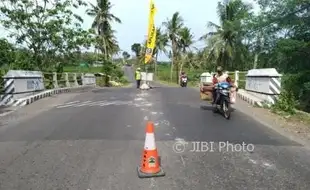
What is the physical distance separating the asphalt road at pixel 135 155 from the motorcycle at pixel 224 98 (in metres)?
0.32

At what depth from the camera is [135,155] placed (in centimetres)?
738

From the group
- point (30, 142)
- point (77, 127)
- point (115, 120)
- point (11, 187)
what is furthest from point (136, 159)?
point (115, 120)

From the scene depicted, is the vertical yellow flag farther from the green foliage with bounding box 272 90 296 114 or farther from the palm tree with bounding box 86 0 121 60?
the palm tree with bounding box 86 0 121 60

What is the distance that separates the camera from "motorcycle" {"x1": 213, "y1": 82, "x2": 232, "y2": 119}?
1246cm

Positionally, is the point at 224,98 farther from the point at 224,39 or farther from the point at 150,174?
the point at 224,39

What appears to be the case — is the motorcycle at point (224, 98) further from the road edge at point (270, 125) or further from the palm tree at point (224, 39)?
the palm tree at point (224, 39)

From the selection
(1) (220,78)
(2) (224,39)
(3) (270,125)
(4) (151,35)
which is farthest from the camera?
(2) (224,39)

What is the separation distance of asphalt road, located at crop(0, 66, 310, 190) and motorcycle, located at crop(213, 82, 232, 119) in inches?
12.7

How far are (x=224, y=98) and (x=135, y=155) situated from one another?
589 centimetres

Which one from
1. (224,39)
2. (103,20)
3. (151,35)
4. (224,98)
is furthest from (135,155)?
(103,20)

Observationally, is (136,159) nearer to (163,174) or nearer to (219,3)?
(163,174)

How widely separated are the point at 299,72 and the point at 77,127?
1275 centimetres

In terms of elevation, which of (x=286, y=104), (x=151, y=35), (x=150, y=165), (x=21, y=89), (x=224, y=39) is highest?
(x=224, y=39)

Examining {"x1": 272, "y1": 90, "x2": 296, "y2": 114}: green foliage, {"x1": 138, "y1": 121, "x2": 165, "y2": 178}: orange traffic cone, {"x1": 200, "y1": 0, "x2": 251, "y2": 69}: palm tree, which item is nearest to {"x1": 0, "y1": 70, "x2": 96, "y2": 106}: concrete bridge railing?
{"x1": 272, "y1": 90, "x2": 296, "y2": 114}: green foliage
